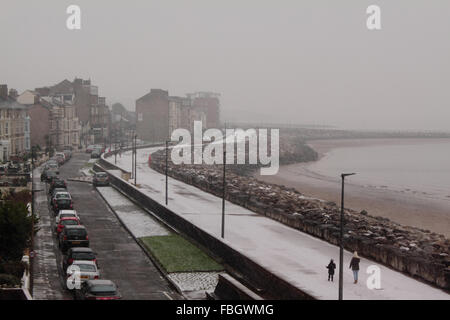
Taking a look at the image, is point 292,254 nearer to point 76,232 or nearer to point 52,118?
point 76,232

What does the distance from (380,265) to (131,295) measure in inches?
426

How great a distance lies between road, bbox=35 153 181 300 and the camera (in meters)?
25.8

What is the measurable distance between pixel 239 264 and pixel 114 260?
6.45 metres

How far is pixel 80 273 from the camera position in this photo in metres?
25.4

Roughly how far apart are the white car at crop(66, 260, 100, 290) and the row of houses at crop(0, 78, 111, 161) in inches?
1883

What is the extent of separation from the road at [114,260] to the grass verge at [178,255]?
60 centimetres

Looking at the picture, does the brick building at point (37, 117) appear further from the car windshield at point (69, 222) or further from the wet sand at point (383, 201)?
the car windshield at point (69, 222)

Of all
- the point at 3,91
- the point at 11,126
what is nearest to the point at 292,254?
the point at 11,126

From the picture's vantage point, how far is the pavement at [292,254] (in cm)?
2462

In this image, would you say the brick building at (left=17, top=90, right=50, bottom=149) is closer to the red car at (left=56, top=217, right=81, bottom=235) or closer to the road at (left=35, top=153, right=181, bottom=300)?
the road at (left=35, top=153, right=181, bottom=300)

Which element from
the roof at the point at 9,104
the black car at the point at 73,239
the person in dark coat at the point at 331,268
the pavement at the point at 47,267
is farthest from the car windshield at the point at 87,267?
the roof at the point at 9,104
